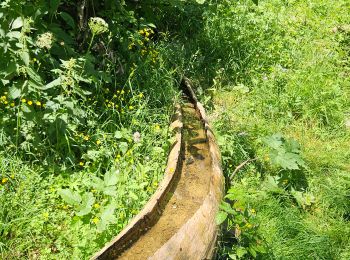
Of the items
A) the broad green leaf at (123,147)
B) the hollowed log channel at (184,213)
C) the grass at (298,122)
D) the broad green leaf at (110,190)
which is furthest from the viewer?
the broad green leaf at (123,147)

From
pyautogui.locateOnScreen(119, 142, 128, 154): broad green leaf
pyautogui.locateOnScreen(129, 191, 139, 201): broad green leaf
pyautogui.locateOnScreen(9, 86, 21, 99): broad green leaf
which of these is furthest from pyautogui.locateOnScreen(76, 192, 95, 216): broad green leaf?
pyautogui.locateOnScreen(9, 86, 21, 99): broad green leaf

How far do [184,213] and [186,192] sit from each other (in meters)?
0.23

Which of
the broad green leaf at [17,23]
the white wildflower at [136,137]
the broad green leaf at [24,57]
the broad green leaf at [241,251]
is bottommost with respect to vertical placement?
the broad green leaf at [241,251]

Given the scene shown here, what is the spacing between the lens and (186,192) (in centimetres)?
344

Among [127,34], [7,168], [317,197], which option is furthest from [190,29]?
[7,168]

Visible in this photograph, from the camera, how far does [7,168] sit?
322cm

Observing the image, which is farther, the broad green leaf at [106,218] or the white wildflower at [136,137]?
the white wildflower at [136,137]

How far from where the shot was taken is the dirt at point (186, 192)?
9.46ft

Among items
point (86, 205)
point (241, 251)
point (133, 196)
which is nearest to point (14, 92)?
point (86, 205)

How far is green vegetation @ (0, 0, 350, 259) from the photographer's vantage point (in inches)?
117

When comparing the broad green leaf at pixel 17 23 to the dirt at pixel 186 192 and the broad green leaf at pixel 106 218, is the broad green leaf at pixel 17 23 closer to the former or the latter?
the broad green leaf at pixel 106 218

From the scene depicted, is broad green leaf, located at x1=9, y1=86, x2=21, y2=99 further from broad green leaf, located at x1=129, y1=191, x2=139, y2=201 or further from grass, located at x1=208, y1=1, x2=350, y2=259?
grass, located at x1=208, y1=1, x2=350, y2=259

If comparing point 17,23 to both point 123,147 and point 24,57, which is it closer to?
point 24,57

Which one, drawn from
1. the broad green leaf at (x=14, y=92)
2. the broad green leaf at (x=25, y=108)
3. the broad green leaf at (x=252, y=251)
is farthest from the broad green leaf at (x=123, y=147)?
the broad green leaf at (x=252, y=251)
